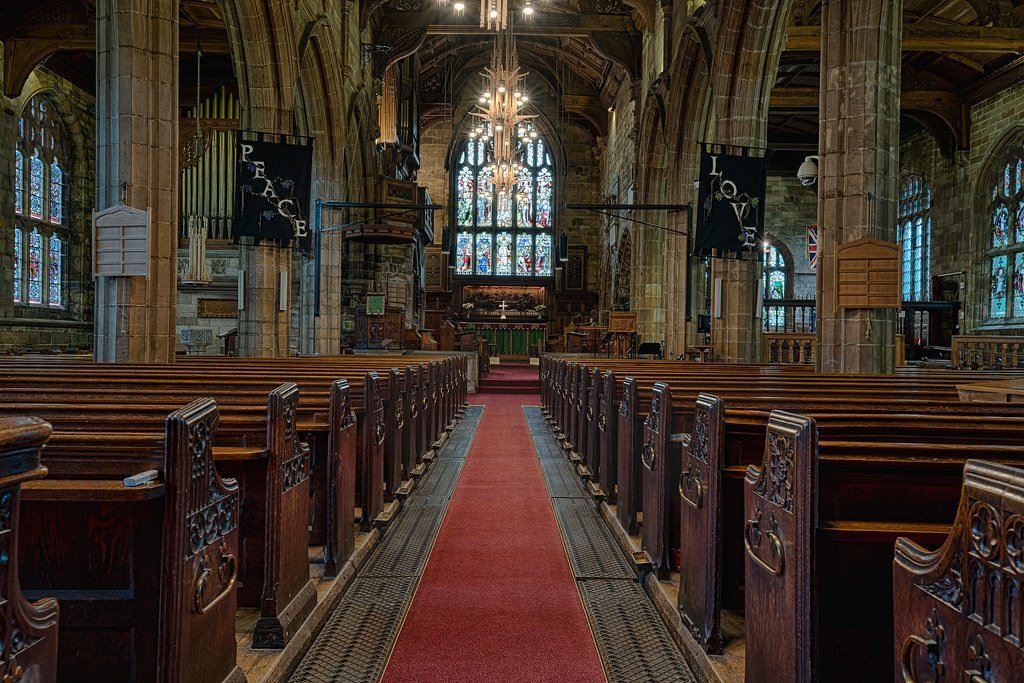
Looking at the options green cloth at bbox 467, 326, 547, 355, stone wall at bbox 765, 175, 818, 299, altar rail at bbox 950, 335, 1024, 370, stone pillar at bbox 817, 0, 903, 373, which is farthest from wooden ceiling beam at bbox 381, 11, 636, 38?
stone pillar at bbox 817, 0, 903, 373

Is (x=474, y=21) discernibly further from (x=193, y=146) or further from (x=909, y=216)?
(x=909, y=216)

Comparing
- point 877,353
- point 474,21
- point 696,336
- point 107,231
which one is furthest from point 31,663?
point 474,21

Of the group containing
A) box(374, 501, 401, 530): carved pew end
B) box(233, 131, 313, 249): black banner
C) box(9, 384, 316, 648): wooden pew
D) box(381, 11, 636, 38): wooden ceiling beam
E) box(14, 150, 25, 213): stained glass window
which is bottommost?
box(374, 501, 401, 530): carved pew end

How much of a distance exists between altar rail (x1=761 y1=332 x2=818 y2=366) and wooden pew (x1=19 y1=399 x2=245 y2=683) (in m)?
11.6

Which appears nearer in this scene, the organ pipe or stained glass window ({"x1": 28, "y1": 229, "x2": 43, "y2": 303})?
stained glass window ({"x1": 28, "y1": 229, "x2": 43, "y2": 303})

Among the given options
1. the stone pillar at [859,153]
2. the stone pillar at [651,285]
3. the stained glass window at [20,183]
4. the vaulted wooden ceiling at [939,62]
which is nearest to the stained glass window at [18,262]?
the stained glass window at [20,183]

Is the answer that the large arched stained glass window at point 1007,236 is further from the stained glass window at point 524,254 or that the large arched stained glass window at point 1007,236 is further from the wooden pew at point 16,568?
the wooden pew at point 16,568

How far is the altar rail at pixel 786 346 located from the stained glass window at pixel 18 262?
44.6 ft

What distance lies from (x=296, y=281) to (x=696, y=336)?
8.06 m

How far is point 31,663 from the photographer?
105cm

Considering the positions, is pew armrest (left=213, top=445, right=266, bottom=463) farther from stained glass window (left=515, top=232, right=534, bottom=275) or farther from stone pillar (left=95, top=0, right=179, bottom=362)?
Result: stained glass window (left=515, top=232, right=534, bottom=275)

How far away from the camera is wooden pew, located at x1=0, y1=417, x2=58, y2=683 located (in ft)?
3.06

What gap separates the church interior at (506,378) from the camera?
5.31 feet

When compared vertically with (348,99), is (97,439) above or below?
below
